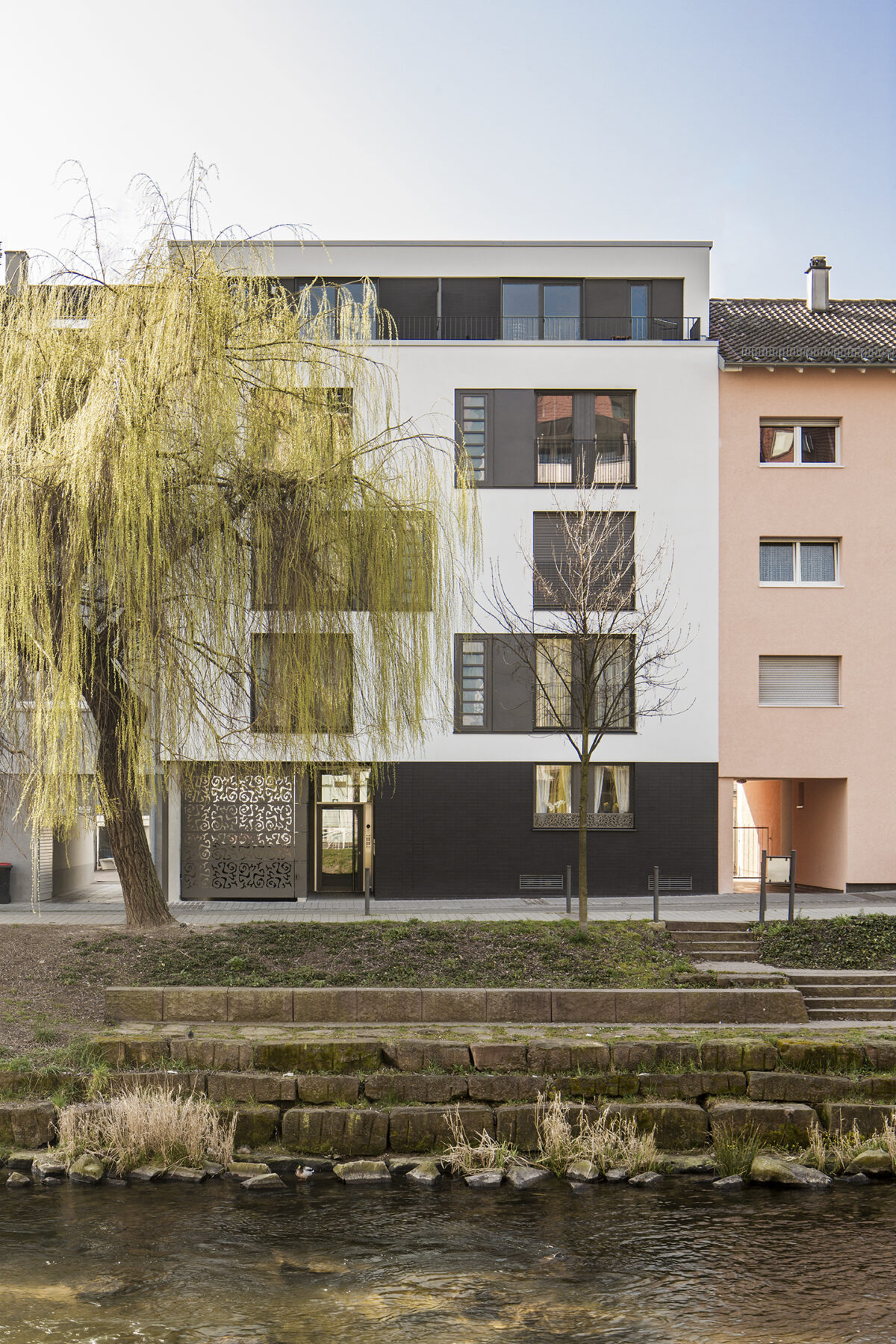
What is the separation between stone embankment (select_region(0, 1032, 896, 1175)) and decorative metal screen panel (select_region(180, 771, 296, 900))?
1075cm

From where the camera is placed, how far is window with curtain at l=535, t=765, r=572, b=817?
22.0 metres

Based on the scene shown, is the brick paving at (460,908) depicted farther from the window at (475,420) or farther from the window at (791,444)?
the window at (791,444)

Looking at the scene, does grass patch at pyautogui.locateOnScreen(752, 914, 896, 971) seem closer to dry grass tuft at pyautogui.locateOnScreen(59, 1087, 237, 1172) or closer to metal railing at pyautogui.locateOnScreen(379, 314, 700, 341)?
dry grass tuft at pyautogui.locateOnScreen(59, 1087, 237, 1172)

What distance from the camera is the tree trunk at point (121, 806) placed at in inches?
475

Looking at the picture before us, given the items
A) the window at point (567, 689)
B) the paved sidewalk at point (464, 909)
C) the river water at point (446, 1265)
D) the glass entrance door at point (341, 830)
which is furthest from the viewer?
the glass entrance door at point (341, 830)

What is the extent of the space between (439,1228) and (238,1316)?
1876 mm

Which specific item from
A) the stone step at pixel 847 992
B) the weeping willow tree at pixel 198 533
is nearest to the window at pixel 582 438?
the weeping willow tree at pixel 198 533

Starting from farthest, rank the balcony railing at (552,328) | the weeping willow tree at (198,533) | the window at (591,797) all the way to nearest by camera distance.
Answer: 1. the balcony railing at (552,328)
2. the window at (591,797)
3. the weeping willow tree at (198,533)

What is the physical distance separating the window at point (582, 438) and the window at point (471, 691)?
136 inches

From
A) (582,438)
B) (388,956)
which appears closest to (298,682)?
(388,956)

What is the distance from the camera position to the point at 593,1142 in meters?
9.72

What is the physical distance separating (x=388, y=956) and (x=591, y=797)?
9.75 m

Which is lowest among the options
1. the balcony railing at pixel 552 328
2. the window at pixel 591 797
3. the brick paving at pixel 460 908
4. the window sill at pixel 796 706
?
the brick paving at pixel 460 908

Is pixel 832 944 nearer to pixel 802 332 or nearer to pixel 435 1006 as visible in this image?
pixel 435 1006
